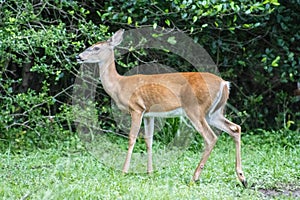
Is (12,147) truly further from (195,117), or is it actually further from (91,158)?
(195,117)

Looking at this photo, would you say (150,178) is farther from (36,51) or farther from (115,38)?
(36,51)

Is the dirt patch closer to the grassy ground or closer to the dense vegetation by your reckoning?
the grassy ground

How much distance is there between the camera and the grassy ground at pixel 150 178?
5082 mm

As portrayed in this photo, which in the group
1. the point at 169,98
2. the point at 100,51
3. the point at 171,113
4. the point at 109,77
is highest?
the point at 100,51

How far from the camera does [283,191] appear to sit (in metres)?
5.82

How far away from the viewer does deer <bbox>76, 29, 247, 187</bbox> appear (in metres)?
6.42

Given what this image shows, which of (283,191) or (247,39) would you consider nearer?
(283,191)

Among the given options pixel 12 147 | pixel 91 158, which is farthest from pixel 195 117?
pixel 12 147

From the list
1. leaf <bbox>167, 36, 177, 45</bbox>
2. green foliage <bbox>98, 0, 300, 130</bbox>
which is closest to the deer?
green foliage <bbox>98, 0, 300, 130</bbox>

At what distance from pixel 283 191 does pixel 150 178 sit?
1306mm

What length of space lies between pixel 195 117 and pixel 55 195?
251 centimetres

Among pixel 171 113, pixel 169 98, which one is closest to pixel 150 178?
pixel 171 113

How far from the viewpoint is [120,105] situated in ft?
23.0

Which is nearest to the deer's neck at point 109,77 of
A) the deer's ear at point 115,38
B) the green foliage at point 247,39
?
the deer's ear at point 115,38
